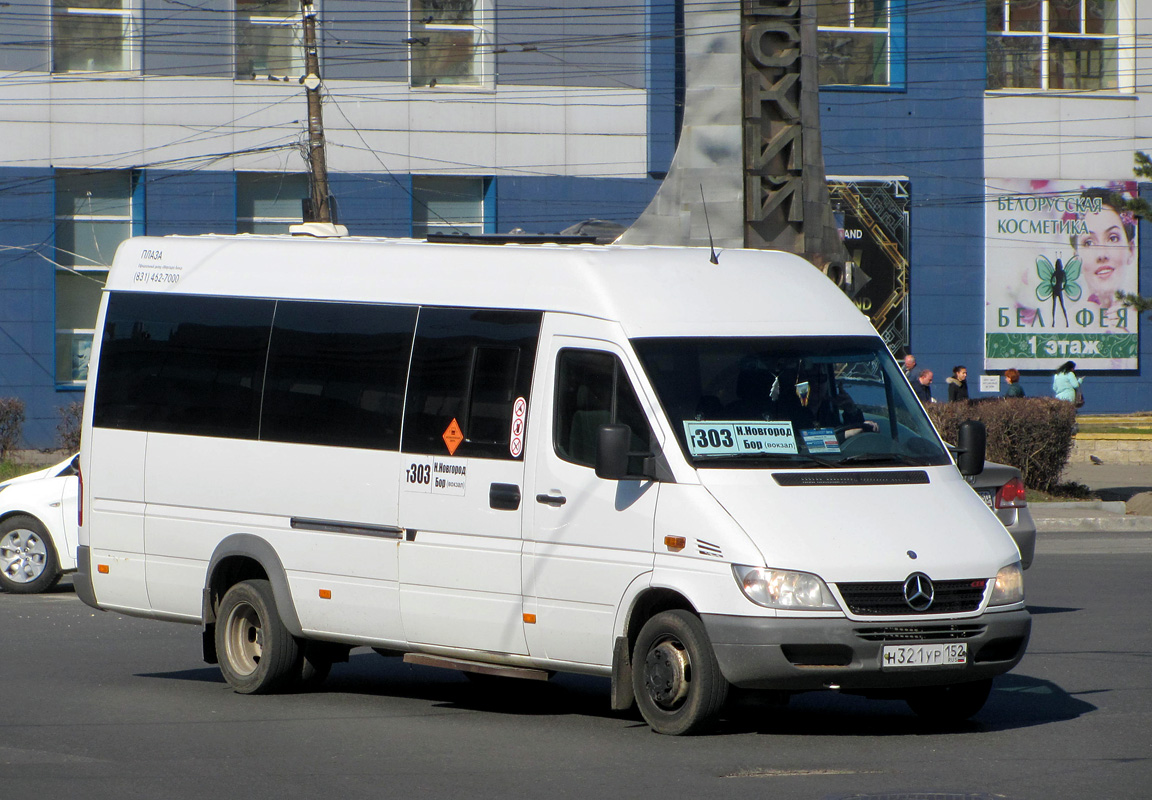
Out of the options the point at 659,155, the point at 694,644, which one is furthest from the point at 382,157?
the point at 694,644

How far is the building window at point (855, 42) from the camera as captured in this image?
4031 cm

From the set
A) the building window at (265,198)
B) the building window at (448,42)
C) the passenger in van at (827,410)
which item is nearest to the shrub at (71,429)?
the building window at (265,198)

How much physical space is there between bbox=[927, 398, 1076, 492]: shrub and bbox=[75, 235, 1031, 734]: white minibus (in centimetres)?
1497

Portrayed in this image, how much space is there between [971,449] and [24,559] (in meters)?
9.66

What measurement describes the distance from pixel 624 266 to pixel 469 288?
93 centimetres

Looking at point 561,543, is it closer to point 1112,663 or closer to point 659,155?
point 1112,663

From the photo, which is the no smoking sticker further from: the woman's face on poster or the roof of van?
the woman's face on poster

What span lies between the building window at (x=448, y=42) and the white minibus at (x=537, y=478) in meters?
27.4

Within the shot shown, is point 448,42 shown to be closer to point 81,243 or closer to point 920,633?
point 81,243

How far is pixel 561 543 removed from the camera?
8.12 meters

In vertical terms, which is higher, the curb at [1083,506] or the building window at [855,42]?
the building window at [855,42]

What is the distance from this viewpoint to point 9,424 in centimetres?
2788

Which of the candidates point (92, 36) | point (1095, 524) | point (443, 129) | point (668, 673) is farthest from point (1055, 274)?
point (668, 673)

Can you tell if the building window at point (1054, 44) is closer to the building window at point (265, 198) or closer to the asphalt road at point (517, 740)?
the building window at point (265, 198)
